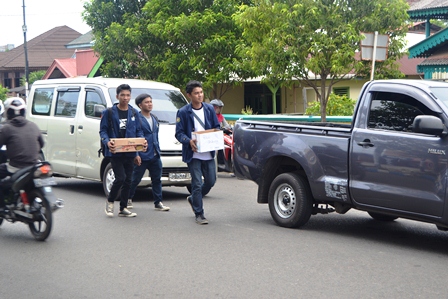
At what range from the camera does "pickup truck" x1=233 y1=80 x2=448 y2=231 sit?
7555mm

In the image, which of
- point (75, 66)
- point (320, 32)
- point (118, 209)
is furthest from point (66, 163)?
point (75, 66)

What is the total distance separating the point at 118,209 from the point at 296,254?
13.9ft

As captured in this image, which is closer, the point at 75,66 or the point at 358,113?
the point at 358,113

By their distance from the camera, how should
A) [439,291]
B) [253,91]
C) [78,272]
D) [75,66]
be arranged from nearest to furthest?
[439,291]
[78,272]
[253,91]
[75,66]

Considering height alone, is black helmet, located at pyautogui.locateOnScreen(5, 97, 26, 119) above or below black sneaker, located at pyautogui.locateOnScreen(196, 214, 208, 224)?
above

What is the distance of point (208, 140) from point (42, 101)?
18.7 ft

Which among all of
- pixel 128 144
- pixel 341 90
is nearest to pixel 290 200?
pixel 128 144

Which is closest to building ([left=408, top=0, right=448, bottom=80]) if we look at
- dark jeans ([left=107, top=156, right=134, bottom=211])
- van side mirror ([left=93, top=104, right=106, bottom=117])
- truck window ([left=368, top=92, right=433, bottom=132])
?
van side mirror ([left=93, top=104, right=106, bottom=117])

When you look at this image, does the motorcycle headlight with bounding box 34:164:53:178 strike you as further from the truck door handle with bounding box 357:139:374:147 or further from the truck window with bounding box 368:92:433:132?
the truck window with bounding box 368:92:433:132

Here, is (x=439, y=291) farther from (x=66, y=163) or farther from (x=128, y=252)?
(x=66, y=163)

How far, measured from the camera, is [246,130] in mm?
9922

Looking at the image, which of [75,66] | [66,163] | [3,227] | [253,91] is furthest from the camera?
[75,66]

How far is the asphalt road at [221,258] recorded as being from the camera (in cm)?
626

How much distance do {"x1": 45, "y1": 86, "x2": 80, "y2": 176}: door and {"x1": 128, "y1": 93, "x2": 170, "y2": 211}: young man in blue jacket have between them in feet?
8.14
